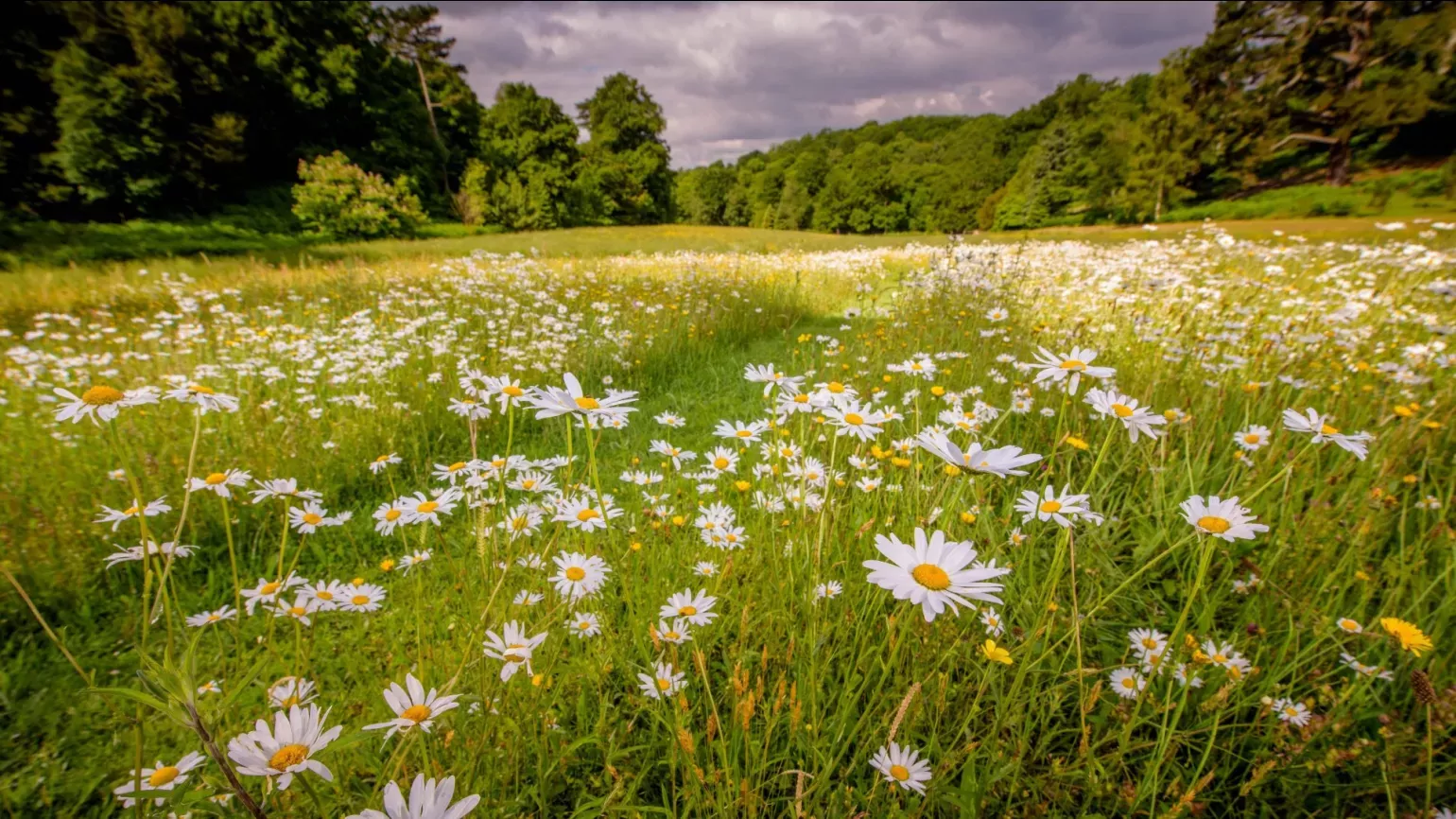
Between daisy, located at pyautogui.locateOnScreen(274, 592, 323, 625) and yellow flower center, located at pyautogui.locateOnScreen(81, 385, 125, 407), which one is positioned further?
daisy, located at pyautogui.locateOnScreen(274, 592, 323, 625)

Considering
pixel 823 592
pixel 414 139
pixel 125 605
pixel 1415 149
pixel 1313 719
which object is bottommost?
pixel 125 605

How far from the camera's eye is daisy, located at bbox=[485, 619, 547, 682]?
3.42 ft

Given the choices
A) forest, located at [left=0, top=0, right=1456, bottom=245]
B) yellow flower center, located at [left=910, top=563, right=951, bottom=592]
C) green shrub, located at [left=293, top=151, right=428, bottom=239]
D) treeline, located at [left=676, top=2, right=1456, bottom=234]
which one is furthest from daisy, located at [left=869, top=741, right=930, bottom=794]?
green shrub, located at [left=293, top=151, right=428, bottom=239]

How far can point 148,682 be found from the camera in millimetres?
657

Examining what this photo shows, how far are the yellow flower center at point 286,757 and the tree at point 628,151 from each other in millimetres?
38972

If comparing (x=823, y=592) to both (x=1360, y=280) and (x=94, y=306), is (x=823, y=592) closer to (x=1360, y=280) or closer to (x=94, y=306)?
(x=1360, y=280)

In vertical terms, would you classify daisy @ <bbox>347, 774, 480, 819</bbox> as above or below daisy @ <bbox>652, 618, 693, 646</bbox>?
above

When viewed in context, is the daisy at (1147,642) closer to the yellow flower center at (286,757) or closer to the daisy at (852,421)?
the daisy at (852,421)

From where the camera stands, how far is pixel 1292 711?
124 centimetres

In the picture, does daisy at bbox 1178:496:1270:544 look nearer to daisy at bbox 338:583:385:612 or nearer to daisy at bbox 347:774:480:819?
daisy at bbox 347:774:480:819

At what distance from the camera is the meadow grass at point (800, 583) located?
1.11 meters

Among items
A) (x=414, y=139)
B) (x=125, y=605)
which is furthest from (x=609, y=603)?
(x=414, y=139)

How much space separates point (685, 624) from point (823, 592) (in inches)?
15.1

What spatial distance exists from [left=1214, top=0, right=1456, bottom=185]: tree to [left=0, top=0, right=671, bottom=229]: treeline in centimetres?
3366
